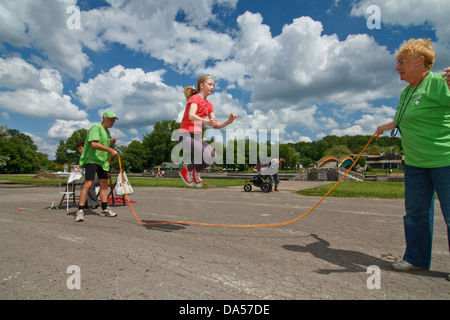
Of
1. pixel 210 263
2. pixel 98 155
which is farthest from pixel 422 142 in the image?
pixel 98 155

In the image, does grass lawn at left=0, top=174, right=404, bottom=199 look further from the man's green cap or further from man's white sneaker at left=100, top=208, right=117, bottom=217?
the man's green cap

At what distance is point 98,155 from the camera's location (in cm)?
617

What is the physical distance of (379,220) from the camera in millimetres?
5797

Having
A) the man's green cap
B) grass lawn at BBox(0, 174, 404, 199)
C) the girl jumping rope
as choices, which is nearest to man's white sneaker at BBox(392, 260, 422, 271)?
the girl jumping rope

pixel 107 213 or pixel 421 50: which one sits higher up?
pixel 421 50

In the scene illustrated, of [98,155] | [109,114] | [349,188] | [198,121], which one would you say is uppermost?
[109,114]

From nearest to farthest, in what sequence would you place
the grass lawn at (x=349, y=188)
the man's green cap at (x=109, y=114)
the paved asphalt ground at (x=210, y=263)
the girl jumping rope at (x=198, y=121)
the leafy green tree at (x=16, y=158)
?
the paved asphalt ground at (x=210, y=263) → the girl jumping rope at (x=198, y=121) → the man's green cap at (x=109, y=114) → the grass lawn at (x=349, y=188) → the leafy green tree at (x=16, y=158)

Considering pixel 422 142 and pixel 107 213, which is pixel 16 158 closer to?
pixel 107 213

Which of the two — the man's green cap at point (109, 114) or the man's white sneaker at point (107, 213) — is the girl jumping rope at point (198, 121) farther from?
the man's white sneaker at point (107, 213)

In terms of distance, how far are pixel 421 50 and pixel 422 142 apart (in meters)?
1.06

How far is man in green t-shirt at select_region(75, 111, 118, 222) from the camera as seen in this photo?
5.90 meters

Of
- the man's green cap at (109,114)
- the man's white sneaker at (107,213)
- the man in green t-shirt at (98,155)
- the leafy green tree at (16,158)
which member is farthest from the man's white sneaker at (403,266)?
the leafy green tree at (16,158)

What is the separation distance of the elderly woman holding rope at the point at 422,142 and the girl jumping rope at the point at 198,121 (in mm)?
2579

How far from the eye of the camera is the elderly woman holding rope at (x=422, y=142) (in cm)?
278
